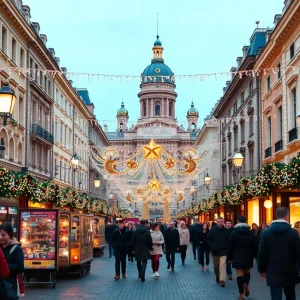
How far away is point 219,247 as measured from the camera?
55.9ft

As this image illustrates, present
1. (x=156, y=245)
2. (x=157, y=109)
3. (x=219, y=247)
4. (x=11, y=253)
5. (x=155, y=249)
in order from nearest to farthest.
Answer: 1. (x=11, y=253)
2. (x=219, y=247)
3. (x=155, y=249)
4. (x=156, y=245)
5. (x=157, y=109)

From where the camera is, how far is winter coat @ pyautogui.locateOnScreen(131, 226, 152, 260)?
19.0 m

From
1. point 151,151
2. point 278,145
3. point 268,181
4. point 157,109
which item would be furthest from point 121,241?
point 157,109

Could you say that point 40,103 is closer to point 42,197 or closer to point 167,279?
point 42,197

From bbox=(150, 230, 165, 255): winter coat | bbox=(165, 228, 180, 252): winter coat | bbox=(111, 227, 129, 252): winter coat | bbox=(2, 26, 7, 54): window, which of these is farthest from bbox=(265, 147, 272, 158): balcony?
bbox=(111, 227, 129, 252): winter coat

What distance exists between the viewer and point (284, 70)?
103 feet

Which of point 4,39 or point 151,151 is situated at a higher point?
point 4,39

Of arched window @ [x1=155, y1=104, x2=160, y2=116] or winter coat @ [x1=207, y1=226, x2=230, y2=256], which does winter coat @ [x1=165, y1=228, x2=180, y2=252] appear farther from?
arched window @ [x1=155, y1=104, x2=160, y2=116]

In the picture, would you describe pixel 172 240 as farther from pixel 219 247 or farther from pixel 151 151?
pixel 151 151

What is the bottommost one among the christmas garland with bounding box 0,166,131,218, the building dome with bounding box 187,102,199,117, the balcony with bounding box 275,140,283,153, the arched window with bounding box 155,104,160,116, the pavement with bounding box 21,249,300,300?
the pavement with bounding box 21,249,300,300

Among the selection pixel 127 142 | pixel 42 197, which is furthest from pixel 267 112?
pixel 127 142

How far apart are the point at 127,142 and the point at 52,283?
120027mm

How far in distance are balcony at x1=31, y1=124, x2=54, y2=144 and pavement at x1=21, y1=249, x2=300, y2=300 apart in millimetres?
19768

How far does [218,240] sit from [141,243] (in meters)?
2.83
